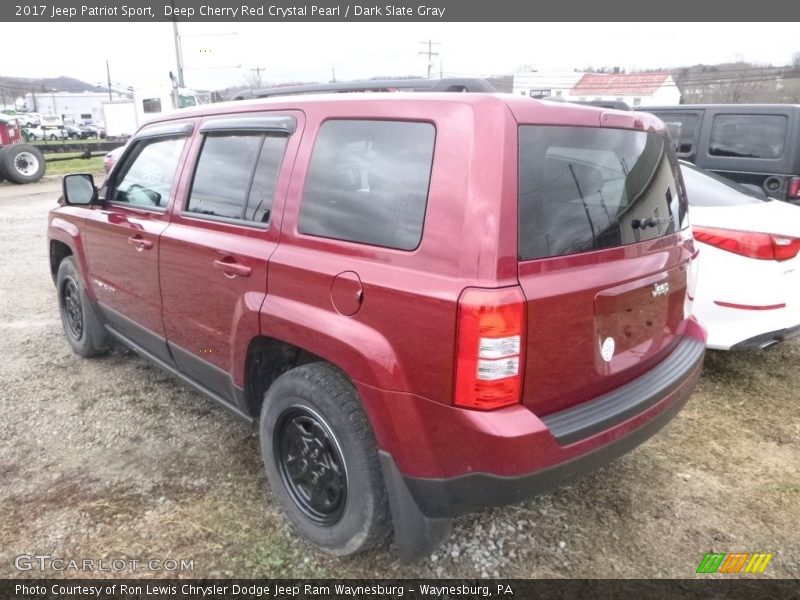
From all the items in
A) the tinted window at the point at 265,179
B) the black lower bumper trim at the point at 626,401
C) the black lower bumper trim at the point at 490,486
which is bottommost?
the black lower bumper trim at the point at 490,486

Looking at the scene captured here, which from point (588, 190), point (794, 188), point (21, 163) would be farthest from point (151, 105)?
point (588, 190)

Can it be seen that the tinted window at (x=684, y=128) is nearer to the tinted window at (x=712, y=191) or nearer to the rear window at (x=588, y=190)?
the tinted window at (x=712, y=191)

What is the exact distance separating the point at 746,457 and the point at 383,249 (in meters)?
2.44

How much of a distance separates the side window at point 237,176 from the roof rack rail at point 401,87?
435 mm

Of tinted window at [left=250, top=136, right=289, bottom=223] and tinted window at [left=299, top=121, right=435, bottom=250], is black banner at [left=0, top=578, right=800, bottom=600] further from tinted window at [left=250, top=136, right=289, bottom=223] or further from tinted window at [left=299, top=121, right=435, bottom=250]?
tinted window at [left=250, top=136, right=289, bottom=223]

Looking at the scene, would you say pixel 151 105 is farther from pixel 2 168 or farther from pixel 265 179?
pixel 265 179

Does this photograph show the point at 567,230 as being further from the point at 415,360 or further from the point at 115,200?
the point at 115,200

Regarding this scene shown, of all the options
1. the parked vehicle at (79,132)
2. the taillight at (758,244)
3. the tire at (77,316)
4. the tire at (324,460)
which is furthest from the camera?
the parked vehicle at (79,132)

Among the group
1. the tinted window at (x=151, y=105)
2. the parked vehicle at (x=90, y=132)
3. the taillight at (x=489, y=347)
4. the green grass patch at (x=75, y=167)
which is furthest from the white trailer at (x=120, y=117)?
the taillight at (x=489, y=347)

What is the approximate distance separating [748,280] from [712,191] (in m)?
0.96

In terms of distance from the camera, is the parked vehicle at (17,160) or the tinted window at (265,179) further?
the parked vehicle at (17,160)

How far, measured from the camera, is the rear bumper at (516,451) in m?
1.84

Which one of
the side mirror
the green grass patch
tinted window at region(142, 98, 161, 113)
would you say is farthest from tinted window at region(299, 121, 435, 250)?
tinted window at region(142, 98, 161, 113)

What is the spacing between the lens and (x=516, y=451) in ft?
6.03
